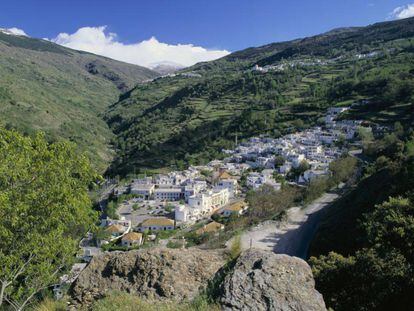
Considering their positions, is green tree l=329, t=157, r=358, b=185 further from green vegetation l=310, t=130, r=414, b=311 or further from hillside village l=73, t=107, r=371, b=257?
green vegetation l=310, t=130, r=414, b=311

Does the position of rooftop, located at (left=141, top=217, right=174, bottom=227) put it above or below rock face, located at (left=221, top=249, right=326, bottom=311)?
below

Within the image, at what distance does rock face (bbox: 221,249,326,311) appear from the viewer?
4484 mm

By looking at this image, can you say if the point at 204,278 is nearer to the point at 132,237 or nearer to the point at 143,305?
the point at 143,305

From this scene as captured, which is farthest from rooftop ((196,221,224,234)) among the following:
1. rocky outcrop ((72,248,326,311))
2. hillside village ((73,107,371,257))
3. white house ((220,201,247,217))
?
rocky outcrop ((72,248,326,311))

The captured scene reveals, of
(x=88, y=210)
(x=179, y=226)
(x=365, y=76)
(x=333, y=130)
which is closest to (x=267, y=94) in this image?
(x=365, y=76)

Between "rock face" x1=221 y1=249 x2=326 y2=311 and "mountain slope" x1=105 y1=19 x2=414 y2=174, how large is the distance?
4748cm

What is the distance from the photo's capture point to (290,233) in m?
23.5

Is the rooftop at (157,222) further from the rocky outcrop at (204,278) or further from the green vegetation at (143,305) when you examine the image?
the green vegetation at (143,305)

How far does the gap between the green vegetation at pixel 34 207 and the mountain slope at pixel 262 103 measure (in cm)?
4568

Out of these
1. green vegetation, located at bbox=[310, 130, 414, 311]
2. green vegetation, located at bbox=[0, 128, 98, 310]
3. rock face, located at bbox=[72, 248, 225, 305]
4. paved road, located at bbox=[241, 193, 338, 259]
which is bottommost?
paved road, located at bbox=[241, 193, 338, 259]

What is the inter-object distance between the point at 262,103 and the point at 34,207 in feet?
237

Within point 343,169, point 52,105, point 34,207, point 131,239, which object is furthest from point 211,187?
point 52,105

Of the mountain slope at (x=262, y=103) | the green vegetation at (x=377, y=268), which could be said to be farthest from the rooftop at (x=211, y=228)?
the mountain slope at (x=262, y=103)

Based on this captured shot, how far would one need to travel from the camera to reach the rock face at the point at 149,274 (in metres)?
5.18
